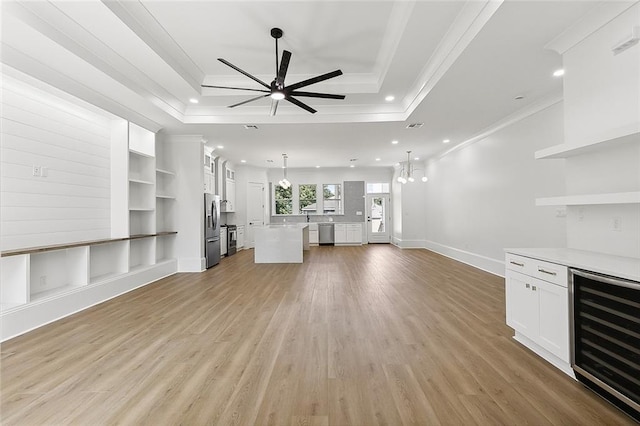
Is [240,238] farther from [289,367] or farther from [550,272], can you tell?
[550,272]

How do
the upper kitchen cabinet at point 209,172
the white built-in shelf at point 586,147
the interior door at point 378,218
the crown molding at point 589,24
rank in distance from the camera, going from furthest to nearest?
the interior door at point 378,218
the upper kitchen cabinet at point 209,172
the crown molding at point 589,24
the white built-in shelf at point 586,147

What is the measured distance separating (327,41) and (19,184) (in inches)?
161

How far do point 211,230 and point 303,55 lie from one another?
4.51 m

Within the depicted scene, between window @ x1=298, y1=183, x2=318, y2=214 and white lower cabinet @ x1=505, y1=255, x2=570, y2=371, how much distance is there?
8.48 meters

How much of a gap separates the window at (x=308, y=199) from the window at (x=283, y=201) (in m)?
0.39

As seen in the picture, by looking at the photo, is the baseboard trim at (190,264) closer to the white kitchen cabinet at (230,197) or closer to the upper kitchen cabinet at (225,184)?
the upper kitchen cabinet at (225,184)

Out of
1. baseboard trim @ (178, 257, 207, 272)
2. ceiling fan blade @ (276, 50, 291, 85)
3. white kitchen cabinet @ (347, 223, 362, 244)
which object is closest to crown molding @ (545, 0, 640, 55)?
ceiling fan blade @ (276, 50, 291, 85)

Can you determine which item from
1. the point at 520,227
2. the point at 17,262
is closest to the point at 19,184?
the point at 17,262

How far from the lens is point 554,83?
3.58 metres

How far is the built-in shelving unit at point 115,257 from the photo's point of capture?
2.99 metres

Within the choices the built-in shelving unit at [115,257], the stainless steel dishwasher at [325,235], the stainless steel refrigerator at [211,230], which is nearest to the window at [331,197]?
the stainless steel dishwasher at [325,235]

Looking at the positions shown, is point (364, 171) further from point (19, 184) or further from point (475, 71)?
point (19, 184)

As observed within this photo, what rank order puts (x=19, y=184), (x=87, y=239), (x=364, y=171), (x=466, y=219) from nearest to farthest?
(x=19, y=184)
(x=87, y=239)
(x=466, y=219)
(x=364, y=171)

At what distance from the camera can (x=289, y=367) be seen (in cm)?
221
